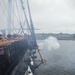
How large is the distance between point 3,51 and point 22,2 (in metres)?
21.3

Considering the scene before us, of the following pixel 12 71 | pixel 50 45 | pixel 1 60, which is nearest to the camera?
pixel 1 60

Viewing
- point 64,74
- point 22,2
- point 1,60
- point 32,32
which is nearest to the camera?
point 1,60

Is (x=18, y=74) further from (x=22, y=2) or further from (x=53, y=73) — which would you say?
(x=22, y=2)

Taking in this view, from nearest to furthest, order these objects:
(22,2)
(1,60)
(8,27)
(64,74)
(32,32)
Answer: (1,60)
(64,74)
(22,2)
(8,27)
(32,32)

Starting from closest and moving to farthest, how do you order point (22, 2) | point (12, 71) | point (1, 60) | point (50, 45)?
point (1, 60) < point (12, 71) < point (22, 2) < point (50, 45)

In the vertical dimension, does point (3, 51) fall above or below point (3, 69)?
above

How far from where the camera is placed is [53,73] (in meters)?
24.8

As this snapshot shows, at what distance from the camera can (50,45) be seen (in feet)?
279

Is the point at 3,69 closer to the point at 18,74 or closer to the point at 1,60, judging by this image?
the point at 1,60

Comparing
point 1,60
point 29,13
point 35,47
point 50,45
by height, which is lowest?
point 50,45

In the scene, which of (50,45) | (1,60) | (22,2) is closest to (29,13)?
(22,2)

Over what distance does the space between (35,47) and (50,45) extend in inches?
2193

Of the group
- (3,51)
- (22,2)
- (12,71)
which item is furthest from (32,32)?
(3,51)

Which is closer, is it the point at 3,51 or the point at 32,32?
the point at 3,51
